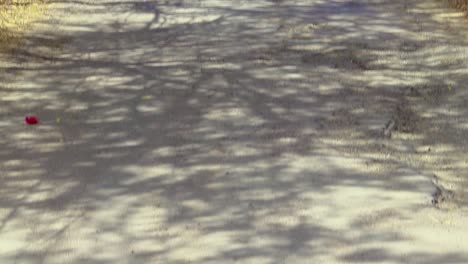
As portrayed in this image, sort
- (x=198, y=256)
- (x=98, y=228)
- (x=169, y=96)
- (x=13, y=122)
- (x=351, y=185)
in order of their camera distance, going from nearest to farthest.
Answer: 1. (x=198, y=256)
2. (x=98, y=228)
3. (x=351, y=185)
4. (x=13, y=122)
5. (x=169, y=96)

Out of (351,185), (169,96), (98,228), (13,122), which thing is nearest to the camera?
(98,228)

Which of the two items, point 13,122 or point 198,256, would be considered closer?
point 198,256

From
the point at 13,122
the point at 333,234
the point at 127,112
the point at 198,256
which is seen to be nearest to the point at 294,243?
the point at 333,234

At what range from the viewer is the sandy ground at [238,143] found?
505 cm

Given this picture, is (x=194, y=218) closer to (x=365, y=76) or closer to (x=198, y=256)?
(x=198, y=256)

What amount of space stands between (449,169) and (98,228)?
282 cm

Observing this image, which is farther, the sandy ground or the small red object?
the small red object

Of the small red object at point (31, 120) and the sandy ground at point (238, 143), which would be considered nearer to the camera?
the sandy ground at point (238, 143)

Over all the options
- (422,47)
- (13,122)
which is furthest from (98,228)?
(422,47)

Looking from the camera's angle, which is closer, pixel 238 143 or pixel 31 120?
pixel 238 143

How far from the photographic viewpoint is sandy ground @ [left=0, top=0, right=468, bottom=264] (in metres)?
5.05

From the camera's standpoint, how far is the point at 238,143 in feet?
21.7

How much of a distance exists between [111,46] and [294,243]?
18.3ft

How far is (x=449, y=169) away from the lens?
6.02 metres
